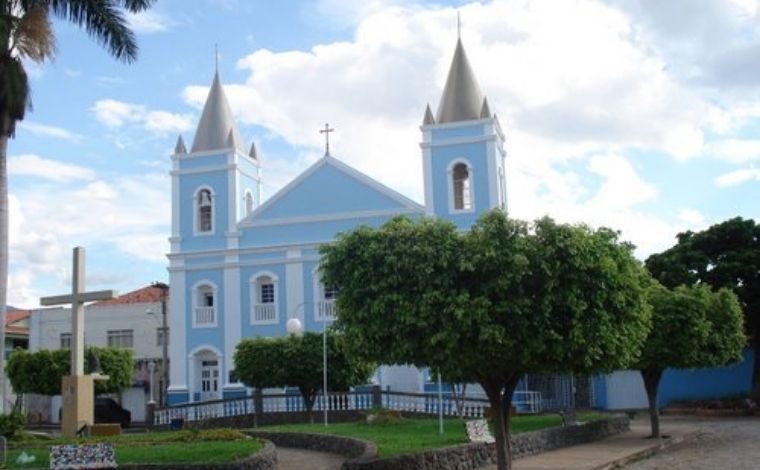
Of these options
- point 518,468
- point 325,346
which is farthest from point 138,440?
point 325,346

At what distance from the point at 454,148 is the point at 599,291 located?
24.3 metres

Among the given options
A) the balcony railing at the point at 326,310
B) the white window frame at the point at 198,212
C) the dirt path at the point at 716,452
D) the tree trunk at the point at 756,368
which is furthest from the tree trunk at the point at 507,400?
the white window frame at the point at 198,212

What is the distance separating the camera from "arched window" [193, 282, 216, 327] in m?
38.1

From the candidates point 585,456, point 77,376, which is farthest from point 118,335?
point 585,456


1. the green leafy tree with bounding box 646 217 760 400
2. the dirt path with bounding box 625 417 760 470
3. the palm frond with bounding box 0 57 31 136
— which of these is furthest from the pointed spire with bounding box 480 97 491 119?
the palm frond with bounding box 0 57 31 136

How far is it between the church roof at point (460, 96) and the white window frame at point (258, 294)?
29.4ft

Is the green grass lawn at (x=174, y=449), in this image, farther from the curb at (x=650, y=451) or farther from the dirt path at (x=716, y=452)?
the dirt path at (x=716, y=452)

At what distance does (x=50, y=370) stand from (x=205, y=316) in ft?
20.9

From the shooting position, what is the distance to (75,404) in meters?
19.8

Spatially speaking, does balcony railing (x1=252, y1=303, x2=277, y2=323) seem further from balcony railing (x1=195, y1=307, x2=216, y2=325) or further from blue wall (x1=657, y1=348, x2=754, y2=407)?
blue wall (x1=657, y1=348, x2=754, y2=407)

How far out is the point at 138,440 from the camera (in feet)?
58.2

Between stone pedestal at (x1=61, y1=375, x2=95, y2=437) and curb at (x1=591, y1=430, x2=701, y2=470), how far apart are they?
10554 mm

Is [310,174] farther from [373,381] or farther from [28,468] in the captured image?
[28,468]

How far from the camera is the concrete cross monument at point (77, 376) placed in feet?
65.1
